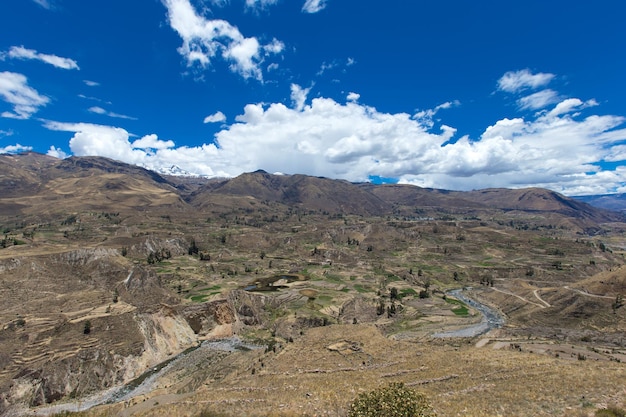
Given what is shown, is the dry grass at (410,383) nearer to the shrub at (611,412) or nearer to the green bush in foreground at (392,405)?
the shrub at (611,412)

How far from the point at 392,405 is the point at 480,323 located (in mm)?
94025

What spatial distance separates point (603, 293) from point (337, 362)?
323 feet

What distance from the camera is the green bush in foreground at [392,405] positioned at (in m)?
29.8

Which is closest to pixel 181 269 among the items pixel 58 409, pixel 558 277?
pixel 58 409

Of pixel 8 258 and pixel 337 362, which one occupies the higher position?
pixel 8 258

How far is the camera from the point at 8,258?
99.3 meters

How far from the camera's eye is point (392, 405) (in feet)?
98.9

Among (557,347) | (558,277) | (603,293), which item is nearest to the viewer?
(557,347)

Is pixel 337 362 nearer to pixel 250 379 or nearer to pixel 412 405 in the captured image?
pixel 250 379

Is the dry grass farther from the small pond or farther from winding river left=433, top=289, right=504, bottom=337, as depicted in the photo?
the small pond

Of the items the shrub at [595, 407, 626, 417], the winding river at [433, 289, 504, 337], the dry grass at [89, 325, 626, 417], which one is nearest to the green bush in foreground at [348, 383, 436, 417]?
the dry grass at [89, 325, 626, 417]

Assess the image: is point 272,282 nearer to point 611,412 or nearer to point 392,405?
point 392,405

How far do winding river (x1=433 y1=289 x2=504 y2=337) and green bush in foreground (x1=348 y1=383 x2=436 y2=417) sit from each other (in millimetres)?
71257

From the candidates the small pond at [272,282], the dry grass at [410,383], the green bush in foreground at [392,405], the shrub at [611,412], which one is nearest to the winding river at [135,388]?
the dry grass at [410,383]
